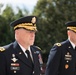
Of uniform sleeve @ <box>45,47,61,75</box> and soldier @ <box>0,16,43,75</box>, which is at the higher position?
soldier @ <box>0,16,43,75</box>

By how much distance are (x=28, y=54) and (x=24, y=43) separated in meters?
0.18

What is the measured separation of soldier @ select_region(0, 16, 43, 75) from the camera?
16.8ft

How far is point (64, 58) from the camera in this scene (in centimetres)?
645

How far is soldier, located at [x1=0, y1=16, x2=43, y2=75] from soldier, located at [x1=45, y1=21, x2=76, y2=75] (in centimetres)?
108

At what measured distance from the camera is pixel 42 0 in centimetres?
2966

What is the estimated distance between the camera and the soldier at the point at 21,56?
16.8 ft

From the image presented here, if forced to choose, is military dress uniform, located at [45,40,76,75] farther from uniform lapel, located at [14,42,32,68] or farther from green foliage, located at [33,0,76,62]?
green foliage, located at [33,0,76,62]

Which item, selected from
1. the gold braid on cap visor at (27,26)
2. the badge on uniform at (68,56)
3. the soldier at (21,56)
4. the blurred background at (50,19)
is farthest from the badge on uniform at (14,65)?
the blurred background at (50,19)

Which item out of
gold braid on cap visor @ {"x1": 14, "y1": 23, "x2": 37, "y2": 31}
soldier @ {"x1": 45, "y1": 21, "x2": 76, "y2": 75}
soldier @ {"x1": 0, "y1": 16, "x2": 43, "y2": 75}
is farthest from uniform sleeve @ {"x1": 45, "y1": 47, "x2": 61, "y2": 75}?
gold braid on cap visor @ {"x1": 14, "y1": 23, "x2": 37, "y2": 31}

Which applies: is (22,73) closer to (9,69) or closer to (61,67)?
(9,69)

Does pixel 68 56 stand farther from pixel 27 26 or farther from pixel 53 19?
pixel 53 19

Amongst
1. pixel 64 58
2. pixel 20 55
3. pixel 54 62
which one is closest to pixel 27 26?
pixel 20 55

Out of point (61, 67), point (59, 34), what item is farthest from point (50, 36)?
point (61, 67)

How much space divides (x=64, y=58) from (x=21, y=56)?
1.43 meters
